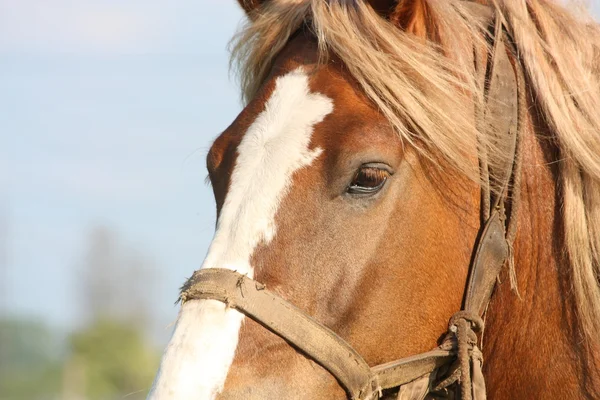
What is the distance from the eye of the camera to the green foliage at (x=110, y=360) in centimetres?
2391

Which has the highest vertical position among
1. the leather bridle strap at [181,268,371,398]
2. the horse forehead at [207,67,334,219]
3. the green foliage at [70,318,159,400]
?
the green foliage at [70,318,159,400]

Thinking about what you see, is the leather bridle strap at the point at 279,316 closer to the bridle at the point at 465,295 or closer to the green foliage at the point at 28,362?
the bridle at the point at 465,295

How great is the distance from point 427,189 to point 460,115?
0.31m

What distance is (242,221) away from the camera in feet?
8.45

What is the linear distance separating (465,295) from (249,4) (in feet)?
5.90

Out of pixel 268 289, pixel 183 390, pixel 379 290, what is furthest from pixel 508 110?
pixel 183 390

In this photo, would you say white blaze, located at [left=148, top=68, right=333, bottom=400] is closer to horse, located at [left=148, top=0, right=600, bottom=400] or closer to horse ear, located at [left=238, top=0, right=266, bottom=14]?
horse, located at [left=148, top=0, right=600, bottom=400]

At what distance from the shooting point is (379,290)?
2.65m

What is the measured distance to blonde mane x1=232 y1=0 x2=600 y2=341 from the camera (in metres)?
2.80

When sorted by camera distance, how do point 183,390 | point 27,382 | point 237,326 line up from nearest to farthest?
point 183,390
point 237,326
point 27,382

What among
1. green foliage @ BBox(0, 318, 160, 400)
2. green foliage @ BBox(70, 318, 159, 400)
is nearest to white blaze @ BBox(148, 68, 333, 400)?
green foliage @ BBox(0, 318, 160, 400)

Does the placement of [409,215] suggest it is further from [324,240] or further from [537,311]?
[537,311]

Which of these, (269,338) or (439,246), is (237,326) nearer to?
(269,338)

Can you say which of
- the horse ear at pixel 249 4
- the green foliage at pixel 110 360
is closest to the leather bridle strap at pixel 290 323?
the horse ear at pixel 249 4
